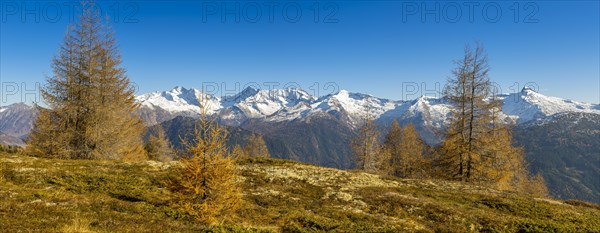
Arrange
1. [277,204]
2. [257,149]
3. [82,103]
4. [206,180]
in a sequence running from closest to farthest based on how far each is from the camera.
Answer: [206,180], [277,204], [82,103], [257,149]

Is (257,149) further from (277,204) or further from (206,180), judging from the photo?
(206,180)

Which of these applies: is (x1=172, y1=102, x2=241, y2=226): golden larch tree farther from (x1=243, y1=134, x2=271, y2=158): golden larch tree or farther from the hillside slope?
(x1=243, y1=134, x2=271, y2=158): golden larch tree

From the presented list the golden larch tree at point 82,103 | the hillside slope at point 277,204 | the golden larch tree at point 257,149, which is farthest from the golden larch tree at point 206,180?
the golden larch tree at point 257,149

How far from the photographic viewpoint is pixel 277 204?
66.4 ft

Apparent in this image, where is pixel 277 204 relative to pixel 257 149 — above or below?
above

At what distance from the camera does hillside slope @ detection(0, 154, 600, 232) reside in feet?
40.5

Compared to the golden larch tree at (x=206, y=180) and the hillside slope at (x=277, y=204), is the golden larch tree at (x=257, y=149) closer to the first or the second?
the hillside slope at (x=277, y=204)

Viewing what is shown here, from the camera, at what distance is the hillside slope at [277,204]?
1235 cm

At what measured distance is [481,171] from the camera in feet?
116

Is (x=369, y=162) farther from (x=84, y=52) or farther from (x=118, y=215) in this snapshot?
(x=118, y=215)

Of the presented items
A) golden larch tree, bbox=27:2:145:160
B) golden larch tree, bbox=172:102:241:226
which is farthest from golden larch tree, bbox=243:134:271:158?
golden larch tree, bbox=172:102:241:226

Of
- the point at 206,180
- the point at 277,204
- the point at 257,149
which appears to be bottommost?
the point at 257,149

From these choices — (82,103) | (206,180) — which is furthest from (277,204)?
(82,103)

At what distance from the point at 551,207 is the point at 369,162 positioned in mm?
32906
